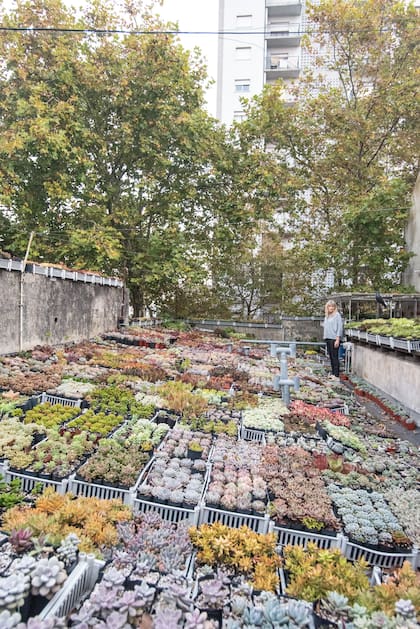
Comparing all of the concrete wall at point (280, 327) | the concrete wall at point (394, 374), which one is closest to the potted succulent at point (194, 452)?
the concrete wall at point (394, 374)

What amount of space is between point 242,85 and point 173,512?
3035 cm

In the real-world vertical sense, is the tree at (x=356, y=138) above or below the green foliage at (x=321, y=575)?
above

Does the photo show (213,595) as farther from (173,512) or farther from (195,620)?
(173,512)

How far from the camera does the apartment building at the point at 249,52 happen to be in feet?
88.9

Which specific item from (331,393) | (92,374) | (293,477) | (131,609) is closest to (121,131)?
(92,374)

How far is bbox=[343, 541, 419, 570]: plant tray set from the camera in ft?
8.30

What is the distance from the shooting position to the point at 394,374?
7.55 metres

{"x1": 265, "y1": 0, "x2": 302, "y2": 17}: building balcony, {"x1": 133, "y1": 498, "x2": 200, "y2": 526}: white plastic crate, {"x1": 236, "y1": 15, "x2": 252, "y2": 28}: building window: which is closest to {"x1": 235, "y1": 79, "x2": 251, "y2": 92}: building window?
{"x1": 236, "y1": 15, "x2": 252, "y2": 28}: building window

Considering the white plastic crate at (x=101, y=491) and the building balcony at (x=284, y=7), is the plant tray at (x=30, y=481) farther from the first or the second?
the building balcony at (x=284, y=7)

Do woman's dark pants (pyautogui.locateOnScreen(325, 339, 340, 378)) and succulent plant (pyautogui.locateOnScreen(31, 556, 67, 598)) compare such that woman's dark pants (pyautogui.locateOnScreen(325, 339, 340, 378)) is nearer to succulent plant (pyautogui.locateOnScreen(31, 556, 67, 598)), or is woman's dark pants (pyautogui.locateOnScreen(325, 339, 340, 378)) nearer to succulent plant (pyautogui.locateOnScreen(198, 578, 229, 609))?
succulent plant (pyautogui.locateOnScreen(198, 578, 229, 609))

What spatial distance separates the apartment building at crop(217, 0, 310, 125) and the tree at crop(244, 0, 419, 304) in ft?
39.5

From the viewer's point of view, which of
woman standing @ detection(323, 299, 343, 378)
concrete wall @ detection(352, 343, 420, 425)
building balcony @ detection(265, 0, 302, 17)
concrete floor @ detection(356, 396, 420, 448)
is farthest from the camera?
building balcony @ detection(265, 0, 302, 17)

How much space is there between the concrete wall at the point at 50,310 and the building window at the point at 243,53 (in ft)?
77.9

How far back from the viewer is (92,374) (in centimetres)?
643
